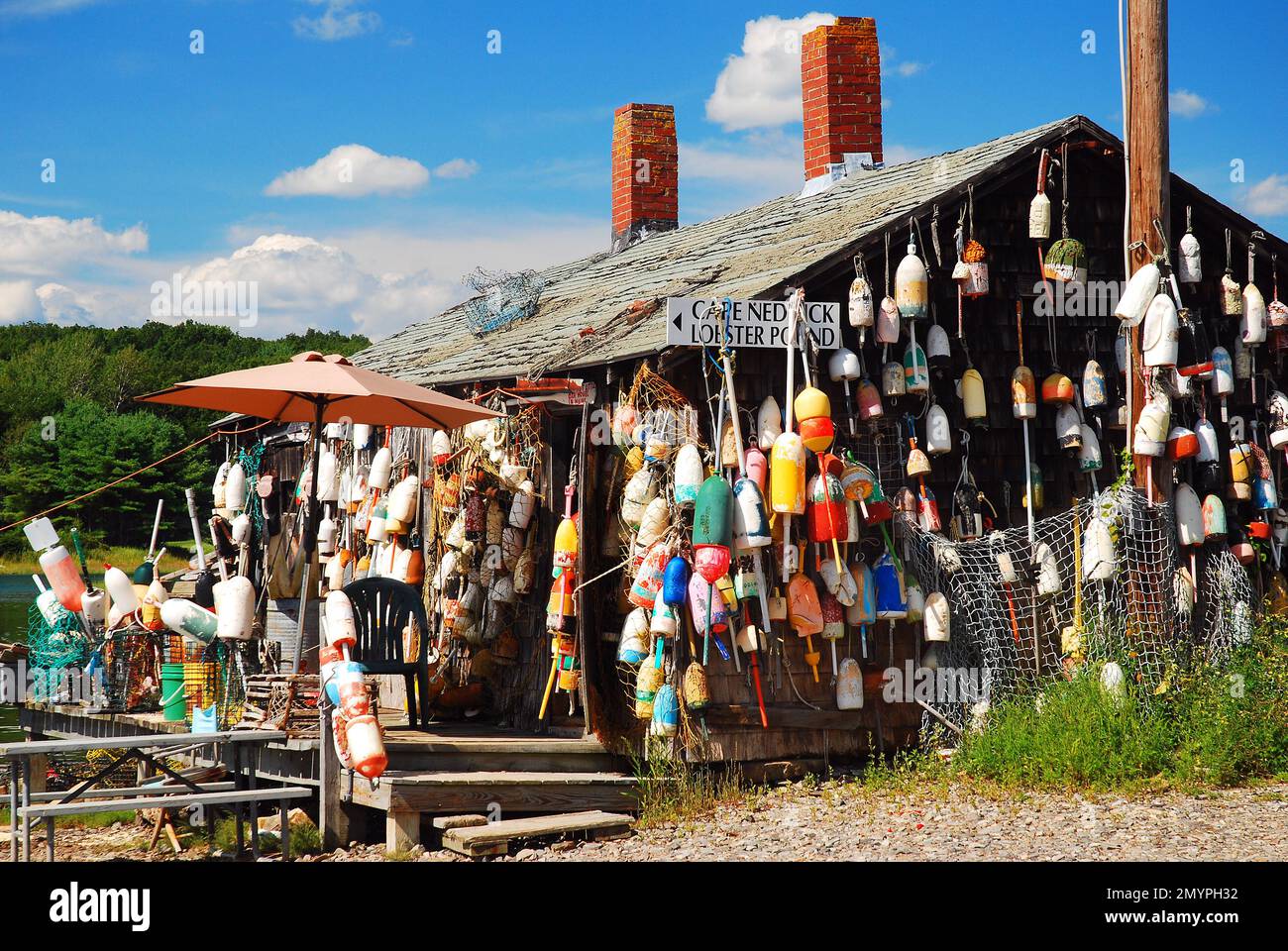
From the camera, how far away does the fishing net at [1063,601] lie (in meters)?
9.84

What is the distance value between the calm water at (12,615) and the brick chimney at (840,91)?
1091 centimetres

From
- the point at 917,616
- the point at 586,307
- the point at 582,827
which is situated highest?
the point at 586,307

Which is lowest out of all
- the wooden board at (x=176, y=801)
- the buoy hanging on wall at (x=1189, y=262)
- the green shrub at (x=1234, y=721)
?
the wooden board at (x=176, y=801)

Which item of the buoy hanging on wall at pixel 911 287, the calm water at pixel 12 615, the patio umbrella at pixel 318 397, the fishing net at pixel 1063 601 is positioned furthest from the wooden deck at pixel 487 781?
the calm water at pixel 12 615

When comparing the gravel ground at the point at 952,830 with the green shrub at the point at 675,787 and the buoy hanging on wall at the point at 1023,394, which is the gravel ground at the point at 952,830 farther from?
the buoy hanging on wall at the point at 1023,394

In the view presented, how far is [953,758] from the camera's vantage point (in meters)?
9.47

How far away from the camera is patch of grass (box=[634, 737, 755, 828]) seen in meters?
8.99

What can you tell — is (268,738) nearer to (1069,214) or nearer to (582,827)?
(582,827)

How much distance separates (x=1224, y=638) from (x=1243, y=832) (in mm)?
2719

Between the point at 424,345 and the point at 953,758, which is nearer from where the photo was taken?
the point at 953,758

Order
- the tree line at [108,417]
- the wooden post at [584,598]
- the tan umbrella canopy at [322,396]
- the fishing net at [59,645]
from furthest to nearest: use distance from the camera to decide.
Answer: the tree line at [108,417] < the fishing net at [59,645] < the wooden post at [584,598] < the tan umbrella canopy at [322,396]

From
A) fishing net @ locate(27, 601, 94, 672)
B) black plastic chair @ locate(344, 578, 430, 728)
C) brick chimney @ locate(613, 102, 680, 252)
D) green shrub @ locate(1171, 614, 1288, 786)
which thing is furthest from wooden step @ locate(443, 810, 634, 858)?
brick chimney @ locate(613, 102, 680, 252)

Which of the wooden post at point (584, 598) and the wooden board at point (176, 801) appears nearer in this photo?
the wooden board at point (176, 801)
